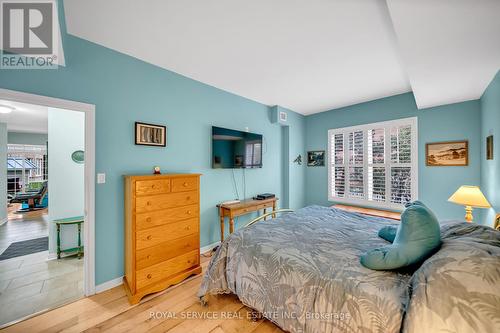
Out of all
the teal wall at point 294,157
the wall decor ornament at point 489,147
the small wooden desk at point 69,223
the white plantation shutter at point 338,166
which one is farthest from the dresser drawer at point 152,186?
the wall decor ornament at point 489,147

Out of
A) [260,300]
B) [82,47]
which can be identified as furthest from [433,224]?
[82,47]

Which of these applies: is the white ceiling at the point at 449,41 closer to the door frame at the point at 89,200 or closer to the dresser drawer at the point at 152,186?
the dresser drawer at the point at 152,186

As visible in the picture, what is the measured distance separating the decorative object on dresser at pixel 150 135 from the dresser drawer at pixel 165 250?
1249mm

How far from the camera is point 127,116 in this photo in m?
2.30

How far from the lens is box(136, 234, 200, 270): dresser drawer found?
199 cm

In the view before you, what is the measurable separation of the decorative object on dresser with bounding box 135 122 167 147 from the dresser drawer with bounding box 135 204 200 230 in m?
0.91

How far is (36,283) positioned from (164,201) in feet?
5.87

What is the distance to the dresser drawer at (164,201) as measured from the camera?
1.99 m

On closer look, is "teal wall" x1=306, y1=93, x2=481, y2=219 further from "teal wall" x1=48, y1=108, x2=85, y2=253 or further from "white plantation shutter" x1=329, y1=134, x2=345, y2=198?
"teal wall" x1=48, y1=108, x2=85, y2=253

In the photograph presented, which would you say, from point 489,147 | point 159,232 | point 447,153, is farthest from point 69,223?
point 447,153

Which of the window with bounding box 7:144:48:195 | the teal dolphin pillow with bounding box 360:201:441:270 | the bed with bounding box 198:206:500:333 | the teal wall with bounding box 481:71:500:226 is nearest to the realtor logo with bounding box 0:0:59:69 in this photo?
the bed with bounding box 198:206:500:333

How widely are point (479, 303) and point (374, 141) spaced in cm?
349

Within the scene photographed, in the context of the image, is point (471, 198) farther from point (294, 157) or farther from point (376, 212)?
point (294, 157)

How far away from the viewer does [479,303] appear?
859mm
